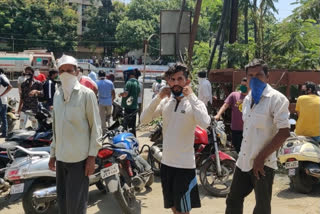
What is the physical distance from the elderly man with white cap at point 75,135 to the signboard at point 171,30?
300 inches

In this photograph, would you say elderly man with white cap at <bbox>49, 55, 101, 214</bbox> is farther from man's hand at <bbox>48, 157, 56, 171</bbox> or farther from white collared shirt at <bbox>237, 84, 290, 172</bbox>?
white collared shirt at <bbox>237, 84, 290, 172</bbox>

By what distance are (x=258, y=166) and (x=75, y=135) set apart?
5.20 ft

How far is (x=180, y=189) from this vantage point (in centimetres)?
331

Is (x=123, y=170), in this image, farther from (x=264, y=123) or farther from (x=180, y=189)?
(x=264, y=123)

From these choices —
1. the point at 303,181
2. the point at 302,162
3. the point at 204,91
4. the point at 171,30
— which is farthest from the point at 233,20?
the point at 303,181

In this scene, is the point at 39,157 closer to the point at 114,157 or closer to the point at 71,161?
the point at 114,157

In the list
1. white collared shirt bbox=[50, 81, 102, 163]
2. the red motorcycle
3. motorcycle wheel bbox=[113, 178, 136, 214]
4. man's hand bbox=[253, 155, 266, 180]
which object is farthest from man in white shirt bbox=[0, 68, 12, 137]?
man's hand bbox=[253, 155, 266, 180]

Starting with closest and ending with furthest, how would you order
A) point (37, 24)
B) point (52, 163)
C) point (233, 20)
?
point (52, 163), point (233, 20), point (37, 24)

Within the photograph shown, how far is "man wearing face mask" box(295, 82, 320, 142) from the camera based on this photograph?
5840 millimetres

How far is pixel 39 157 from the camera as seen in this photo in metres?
4.44

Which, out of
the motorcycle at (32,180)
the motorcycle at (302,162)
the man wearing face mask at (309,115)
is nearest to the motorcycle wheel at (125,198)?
the motorcycle at (32,180)

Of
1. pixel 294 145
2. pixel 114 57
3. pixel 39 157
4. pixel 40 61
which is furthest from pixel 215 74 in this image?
pixel 114 57

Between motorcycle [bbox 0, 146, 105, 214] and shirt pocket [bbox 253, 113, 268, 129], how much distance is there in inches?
81.6

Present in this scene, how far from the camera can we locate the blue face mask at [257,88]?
10.5 feet
